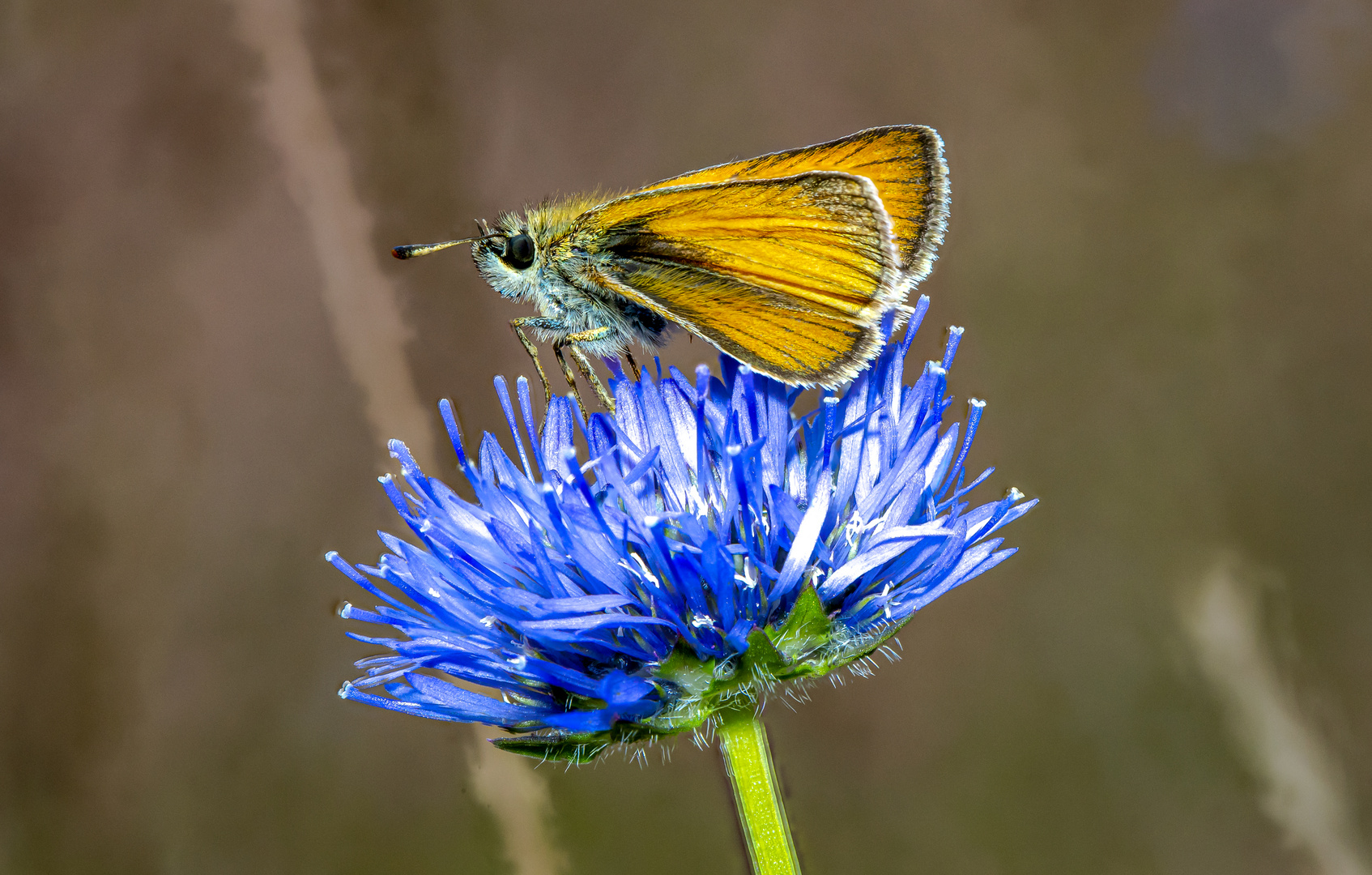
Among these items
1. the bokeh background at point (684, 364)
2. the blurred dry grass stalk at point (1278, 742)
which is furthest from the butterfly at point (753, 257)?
the blurred dry grass stalk at point (1278, 742)

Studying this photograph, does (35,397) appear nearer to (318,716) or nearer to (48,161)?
(48,161)

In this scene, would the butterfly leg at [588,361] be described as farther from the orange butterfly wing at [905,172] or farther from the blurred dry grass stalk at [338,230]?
the blurred dry grass stalk at [338,230]

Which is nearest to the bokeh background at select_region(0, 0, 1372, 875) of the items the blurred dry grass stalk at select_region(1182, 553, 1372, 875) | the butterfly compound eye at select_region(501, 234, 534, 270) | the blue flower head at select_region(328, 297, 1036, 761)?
the blurred dry grass stalk at select_region(1182, 553, 1372, 875)

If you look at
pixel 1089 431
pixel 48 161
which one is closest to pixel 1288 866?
pixel 1089 431

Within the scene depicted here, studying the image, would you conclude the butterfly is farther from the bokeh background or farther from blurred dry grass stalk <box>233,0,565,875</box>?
the bokeh background

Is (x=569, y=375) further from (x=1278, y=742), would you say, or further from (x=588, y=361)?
(x=1278, y=742)

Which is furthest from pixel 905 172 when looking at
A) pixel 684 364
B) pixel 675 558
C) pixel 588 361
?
pixel 684 364
